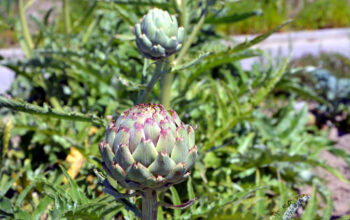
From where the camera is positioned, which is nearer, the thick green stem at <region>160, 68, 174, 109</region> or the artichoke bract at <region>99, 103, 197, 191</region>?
the artichoke bract at <region>99, 103, 197, 191</region>

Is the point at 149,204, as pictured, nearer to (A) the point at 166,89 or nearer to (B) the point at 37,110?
(B) the point at 37,110

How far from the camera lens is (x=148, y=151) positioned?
56cm

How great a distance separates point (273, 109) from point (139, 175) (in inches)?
60.1

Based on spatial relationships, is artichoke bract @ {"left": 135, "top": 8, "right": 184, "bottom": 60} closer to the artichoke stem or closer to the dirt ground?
the artichoke stem

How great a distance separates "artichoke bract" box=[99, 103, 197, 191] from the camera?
1.83 ft

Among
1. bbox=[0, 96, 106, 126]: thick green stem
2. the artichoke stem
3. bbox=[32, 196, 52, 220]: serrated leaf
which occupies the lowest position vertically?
the artichoke stem

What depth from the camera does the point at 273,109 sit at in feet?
6.53

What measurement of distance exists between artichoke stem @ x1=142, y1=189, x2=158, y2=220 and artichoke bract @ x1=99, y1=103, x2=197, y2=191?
0.15 ft

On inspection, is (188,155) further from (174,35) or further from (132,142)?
(174,35)

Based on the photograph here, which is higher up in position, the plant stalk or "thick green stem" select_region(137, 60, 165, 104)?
the plant stalk

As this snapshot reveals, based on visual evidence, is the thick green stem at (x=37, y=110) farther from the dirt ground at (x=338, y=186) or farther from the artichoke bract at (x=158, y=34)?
the dirt ground at (x=338, y=186)

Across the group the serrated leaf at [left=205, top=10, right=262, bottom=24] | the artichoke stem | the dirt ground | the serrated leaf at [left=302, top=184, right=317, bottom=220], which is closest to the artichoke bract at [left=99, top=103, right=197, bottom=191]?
the artichoke stem

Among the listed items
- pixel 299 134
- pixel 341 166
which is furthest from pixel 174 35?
pixel 341 166

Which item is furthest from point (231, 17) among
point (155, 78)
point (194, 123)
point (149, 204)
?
point (149, 204)
